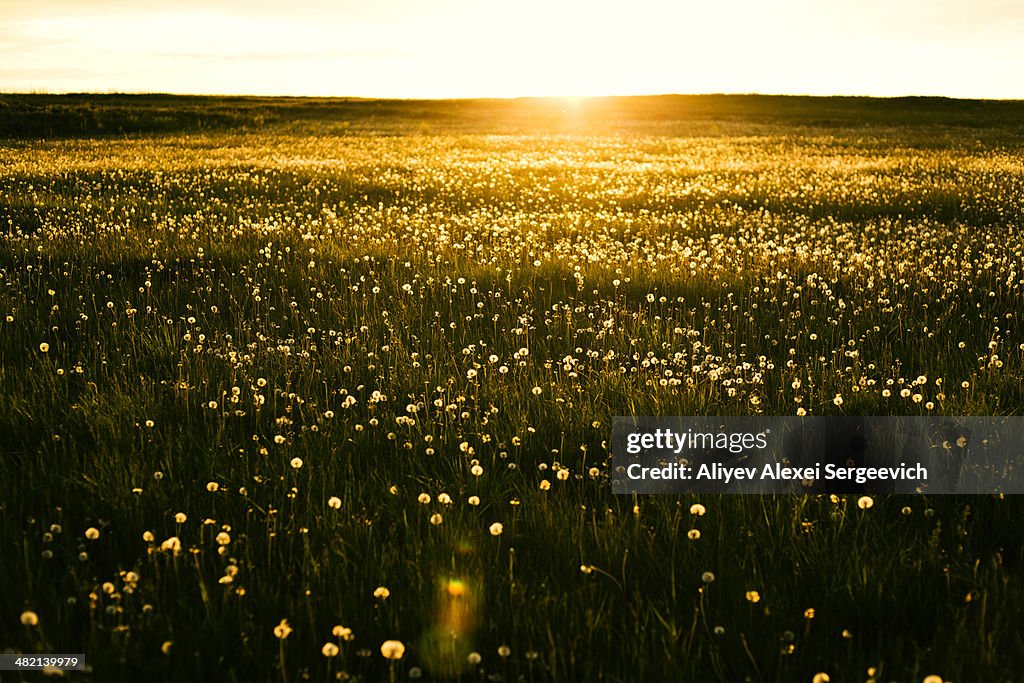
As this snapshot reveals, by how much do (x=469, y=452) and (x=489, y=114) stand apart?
2721 inches

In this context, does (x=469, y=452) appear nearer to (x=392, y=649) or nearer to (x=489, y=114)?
(x=392, y=649)

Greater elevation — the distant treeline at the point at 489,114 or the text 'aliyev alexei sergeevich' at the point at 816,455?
the distant treeline at the point at 489,114

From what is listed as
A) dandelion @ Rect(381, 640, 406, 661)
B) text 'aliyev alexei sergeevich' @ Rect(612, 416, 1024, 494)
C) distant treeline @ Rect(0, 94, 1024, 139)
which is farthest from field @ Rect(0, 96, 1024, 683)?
distant treeline @ Rect(0, 94, 1024, 139)

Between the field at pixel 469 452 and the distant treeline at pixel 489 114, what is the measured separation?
3651 centimetres

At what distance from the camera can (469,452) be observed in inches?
151

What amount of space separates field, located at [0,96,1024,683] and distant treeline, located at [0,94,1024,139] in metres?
36.5

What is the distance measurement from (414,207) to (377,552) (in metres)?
11.4

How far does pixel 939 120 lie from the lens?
5509cm

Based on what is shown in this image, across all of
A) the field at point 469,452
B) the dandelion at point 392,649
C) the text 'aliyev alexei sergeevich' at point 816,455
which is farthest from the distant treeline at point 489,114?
the dandelion at point 392,649

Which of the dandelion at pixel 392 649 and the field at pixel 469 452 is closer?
the dandelion at pixel 392 649

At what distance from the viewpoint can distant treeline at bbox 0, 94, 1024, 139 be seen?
142 ft

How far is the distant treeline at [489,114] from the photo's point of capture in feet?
142

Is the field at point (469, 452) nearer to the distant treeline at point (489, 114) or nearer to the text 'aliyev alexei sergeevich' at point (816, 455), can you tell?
the text 'aliyev alexei sergeevich' at point (816, 455)

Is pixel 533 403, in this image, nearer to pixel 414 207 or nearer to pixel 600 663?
pixel 600 663
